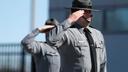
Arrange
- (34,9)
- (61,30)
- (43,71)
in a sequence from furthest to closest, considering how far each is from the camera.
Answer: (34,9)
(43,71)
(61,30)

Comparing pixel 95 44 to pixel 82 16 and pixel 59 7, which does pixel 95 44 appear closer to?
pixel 82 16

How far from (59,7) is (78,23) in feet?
57.6

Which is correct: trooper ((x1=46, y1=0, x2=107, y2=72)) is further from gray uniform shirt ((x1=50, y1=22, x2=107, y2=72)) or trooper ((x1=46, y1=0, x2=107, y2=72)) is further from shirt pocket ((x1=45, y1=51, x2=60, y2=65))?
shirt pocket ((x1=45, y1=51, x2=60, y2=65))

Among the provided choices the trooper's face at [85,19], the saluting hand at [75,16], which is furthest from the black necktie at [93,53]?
the saluting hand at [75,16]

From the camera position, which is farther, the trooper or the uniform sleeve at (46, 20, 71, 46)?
the trooper

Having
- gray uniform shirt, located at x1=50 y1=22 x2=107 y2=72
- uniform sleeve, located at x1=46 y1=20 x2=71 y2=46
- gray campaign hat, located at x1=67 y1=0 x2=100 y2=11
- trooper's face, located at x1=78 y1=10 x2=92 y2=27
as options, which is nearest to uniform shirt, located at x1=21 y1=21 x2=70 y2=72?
uniform sleeve, located at x1=46 y1=20 x2=71 y2=46

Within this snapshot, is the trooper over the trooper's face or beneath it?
beneath

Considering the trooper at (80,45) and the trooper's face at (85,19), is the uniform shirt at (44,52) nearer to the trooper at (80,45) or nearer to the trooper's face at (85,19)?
the trooper at (80,45)

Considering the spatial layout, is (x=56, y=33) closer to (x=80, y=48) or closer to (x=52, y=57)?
(x=80, y=48)

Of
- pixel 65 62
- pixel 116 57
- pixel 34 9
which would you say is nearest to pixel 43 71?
pixel 65 62

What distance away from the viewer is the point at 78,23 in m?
6.45

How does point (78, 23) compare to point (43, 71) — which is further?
point (43, 71)

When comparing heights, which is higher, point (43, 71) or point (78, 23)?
point (78, 23)

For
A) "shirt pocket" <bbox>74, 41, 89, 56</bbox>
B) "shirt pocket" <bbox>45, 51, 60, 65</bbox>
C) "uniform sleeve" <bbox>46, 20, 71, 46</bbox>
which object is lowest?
"shirt pocket" <bbox>45, 51, 60, 65</bbox>
